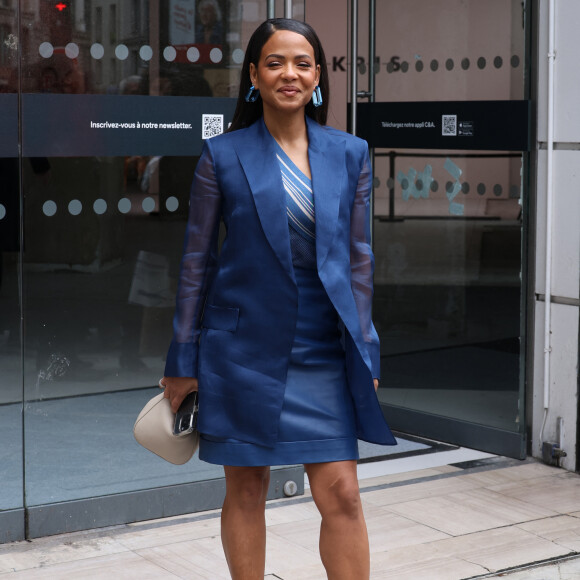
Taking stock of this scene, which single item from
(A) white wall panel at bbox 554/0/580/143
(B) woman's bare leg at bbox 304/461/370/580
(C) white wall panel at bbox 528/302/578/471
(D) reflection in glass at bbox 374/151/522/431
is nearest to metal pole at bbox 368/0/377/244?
(D) reflection in glass at bbox 374/151/522/431

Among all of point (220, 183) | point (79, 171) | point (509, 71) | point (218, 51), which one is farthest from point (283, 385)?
point (509, 71)

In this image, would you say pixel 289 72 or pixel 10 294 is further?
pixel 10 294

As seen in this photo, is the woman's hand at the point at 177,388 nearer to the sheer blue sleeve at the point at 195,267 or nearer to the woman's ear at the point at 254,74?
the sheer blue sleeve at the point at 195,267

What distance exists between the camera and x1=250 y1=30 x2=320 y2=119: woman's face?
3.42 metres

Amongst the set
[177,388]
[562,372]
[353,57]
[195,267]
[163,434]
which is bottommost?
[562,372]

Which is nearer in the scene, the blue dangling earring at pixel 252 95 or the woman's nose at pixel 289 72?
the woman's nose at pixel 289 72

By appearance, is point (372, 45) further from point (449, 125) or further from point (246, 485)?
point (246, 485)

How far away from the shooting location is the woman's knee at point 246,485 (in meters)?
3.49

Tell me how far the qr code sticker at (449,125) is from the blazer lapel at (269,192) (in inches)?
125

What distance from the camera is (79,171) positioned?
193 inches

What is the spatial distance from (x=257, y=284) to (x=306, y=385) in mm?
323

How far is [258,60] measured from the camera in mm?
3486

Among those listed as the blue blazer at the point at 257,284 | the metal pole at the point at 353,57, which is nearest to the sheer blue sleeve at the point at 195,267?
the blue blazer at the point at 257,284

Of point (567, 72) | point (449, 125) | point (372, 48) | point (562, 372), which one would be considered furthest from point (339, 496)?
point (372, 48)
